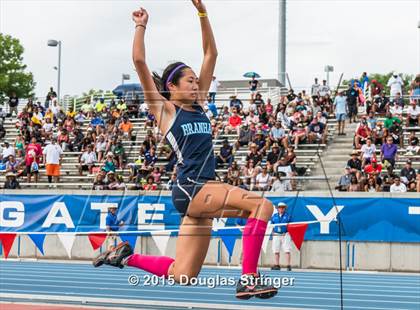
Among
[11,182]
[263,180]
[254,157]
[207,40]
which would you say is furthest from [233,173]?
[11,182]

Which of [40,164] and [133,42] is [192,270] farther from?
[40,164]

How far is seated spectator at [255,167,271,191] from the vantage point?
6259 millimetres

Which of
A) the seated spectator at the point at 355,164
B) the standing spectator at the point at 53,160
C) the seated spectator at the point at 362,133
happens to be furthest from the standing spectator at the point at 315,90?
the standing spectator at the point at 53,160

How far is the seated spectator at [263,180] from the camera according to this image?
20.5ft

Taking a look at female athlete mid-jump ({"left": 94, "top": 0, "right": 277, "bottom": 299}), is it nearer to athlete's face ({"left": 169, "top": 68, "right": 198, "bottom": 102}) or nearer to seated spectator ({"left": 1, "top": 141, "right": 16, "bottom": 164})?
athlete's face ({"left": 169, "top": 68, "right": 198, "bottom": 102})

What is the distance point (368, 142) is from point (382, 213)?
1562 millimetres

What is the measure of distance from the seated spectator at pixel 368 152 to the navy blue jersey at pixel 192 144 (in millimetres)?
10338

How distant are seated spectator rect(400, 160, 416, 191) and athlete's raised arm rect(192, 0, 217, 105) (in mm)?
10655

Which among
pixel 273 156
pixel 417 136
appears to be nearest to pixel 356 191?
pixel 417 136

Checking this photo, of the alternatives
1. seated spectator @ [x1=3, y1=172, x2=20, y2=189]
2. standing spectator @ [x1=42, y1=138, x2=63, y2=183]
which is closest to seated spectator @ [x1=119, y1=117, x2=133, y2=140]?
standing spectator @ [x1=42, y1=138, x2=63, y2=183]

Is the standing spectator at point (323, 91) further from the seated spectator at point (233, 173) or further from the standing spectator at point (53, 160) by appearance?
the seated spectator at point (233, 173)

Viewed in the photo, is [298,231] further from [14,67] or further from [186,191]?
[14,67]

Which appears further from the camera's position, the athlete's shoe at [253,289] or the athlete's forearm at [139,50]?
the athlete's forearm at [139,50]

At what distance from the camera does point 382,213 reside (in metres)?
15.8
